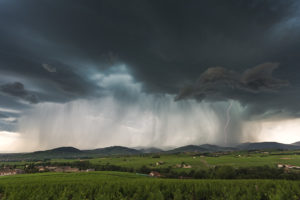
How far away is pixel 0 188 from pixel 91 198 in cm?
3838

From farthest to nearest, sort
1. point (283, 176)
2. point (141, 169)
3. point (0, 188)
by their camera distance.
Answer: point (141, 169) → point (283, 176) → point (0, 188)

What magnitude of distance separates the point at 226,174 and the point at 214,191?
8252cm

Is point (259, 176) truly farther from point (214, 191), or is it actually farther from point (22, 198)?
point (22, 198)

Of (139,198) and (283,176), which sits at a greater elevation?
(139,198)

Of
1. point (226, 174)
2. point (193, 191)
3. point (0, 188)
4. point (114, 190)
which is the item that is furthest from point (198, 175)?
point (0, 188)

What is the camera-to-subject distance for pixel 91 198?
4394cm

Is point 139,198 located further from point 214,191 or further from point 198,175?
point 198,175

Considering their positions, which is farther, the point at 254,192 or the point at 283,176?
the point at 283,176

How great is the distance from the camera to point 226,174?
119 metres

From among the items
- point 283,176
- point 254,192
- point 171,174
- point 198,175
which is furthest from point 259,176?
point 254,192

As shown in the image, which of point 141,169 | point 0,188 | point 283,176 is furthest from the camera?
point 141,169

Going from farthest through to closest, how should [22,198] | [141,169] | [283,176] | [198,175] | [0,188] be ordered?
[141,169] → [198,175] → [283,176] → [0,188] → [22,198]

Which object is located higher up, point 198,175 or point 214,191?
point 214,191

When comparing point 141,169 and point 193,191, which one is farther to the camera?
point 141,169
